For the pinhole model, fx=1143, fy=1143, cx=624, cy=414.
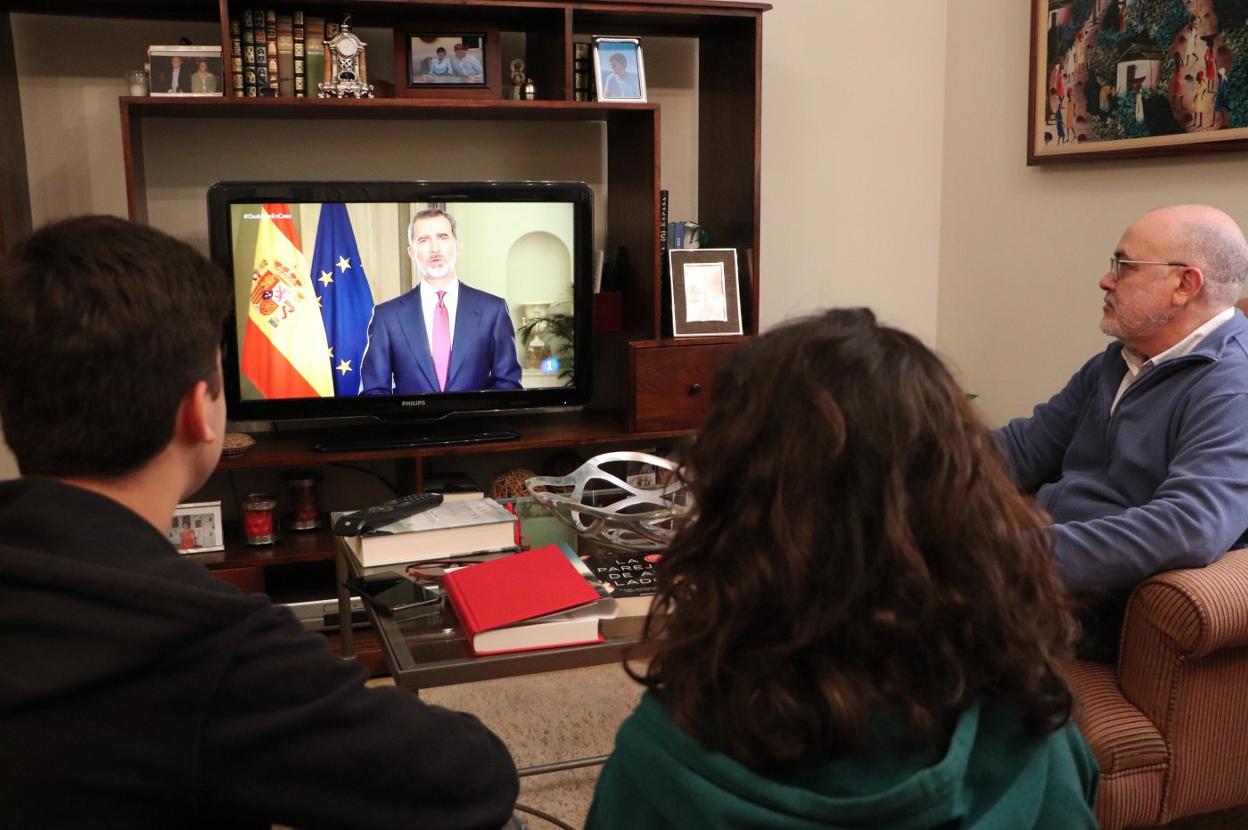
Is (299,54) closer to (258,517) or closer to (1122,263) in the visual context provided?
(258,517)

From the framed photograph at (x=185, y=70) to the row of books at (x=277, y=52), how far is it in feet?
0.21

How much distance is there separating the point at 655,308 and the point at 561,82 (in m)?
Result: 0.64

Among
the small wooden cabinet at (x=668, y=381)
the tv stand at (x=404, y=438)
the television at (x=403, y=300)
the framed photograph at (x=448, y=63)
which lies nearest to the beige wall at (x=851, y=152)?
the small wooden cabinet at (x=668, y=381)

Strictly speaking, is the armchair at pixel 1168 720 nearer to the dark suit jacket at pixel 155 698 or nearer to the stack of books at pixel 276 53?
the dark suit jacket at pixel 155 698

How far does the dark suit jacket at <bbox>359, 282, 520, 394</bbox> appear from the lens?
300cm

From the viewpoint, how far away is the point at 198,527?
2.87 meters

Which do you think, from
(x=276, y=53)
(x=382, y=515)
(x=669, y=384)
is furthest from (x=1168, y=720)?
(x=276, y=53)

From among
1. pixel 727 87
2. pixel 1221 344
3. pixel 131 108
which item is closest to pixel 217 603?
pixel 1221 344

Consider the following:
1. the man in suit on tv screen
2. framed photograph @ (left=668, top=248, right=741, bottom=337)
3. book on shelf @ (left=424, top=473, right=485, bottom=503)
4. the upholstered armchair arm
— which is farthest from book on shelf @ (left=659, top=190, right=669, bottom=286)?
the upholstered armchair arm

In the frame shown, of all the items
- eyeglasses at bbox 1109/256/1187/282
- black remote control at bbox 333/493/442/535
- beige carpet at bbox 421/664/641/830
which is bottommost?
beige carpet at bbox 421/664/641/830

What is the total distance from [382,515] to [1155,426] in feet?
4.51

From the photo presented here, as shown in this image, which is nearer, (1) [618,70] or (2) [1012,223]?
(1) [618,70]

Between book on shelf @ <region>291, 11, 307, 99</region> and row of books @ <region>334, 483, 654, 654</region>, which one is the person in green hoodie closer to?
row of books @ <region>334, 483, 654, 654</region>

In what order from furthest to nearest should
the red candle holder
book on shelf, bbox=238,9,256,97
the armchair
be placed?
the red candle holder
book on shelf, bbox=238,9,256,97
the armchair
